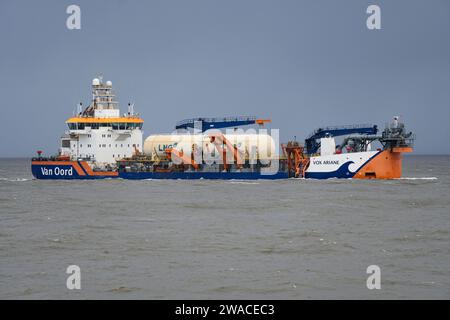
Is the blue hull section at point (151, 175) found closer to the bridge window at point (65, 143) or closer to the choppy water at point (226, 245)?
the bridge window at point (65, 143)

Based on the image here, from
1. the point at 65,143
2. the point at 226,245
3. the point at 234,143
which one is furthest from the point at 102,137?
the point at 226,245

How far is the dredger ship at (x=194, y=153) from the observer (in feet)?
201

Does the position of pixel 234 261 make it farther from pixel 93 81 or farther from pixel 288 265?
pixel 93 81

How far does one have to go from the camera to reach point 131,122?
65.0m

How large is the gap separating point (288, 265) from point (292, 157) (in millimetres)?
39216

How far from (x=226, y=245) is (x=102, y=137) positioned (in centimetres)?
3909

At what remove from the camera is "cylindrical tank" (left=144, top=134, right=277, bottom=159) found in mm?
62938

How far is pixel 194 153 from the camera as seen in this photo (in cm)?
6275

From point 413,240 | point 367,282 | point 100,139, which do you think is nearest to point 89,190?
point 100,139

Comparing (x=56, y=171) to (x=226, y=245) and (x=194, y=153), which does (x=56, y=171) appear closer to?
(x=194, y=153)
